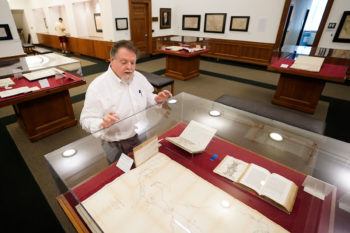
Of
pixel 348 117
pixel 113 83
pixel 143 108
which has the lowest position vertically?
pixel 348 117

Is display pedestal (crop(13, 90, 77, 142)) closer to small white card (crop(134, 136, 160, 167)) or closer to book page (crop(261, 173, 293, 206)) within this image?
small white card (crop(134, 136, 160, 167))

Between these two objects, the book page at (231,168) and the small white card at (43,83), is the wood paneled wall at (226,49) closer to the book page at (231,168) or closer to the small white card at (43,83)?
the small white card at (43,83)

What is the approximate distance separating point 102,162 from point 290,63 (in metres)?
4.14

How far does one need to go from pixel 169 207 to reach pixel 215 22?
8.03 metres

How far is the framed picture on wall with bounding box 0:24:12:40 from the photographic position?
5.50 metres

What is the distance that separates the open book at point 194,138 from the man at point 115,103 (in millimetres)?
361

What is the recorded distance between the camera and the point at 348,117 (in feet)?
12.7

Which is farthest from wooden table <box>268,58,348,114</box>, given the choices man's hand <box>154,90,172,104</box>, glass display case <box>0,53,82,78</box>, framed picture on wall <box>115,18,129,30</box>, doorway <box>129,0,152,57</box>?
framed picture on wall <box>115,18,129,30</box>

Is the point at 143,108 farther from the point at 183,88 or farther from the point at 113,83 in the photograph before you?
the point at 183,88

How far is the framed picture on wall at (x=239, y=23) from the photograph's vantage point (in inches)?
273

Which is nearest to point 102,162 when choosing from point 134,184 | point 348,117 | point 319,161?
point 134,184

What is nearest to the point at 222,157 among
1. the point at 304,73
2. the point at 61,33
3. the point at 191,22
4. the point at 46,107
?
the point at 46,107

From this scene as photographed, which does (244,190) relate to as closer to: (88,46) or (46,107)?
(46,107)

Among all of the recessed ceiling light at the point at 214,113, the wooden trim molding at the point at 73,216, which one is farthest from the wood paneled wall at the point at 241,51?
the wooden trim molding at the point at 73,216
